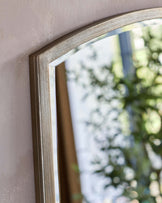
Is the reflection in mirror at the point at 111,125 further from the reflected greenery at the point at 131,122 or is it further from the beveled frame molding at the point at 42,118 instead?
the beveled frame molding at the point at 42,118

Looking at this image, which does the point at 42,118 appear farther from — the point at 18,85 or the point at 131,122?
the point at 131,122

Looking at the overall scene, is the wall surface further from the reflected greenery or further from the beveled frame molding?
the reflected greenery

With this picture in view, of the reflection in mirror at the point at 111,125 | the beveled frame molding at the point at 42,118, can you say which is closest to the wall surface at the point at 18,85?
the beveled frame molding at the point at 42,118

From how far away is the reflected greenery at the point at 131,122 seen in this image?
4.06ft

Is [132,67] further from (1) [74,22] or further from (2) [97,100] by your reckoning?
(1) [74,22]

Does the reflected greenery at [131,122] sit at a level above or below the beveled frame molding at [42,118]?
above

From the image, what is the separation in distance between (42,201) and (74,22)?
26cm

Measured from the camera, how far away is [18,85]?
498 millimetres

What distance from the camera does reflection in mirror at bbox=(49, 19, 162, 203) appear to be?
125 centimetres

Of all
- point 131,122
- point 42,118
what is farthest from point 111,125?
point 42,118

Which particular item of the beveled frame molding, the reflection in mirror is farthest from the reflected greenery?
the beveled frame molding

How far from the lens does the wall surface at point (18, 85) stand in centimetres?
48

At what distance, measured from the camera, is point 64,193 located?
132cm

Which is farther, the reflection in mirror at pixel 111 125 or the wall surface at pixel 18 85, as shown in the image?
the reflection in mirror at pixel 111 125
